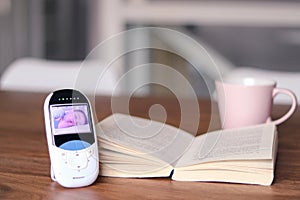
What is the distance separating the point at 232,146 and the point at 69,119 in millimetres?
289

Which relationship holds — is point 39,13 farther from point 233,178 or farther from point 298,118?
point 233,178

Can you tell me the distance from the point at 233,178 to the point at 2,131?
0.60m

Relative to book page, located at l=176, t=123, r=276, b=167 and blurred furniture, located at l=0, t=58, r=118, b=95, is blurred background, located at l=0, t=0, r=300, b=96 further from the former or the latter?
book page, located at l=176, t=123, r=276, b=167

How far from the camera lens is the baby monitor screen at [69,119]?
80 cm

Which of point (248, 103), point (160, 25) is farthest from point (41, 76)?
point (160, 25)

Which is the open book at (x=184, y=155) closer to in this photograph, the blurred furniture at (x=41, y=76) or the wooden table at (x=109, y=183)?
the wooden table at (x=109, y=183)

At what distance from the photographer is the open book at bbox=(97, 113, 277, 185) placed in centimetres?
80

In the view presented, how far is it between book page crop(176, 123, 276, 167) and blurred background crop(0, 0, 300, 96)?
1.61m

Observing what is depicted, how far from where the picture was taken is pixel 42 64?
74.9 inches

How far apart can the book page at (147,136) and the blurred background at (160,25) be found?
1588 mm

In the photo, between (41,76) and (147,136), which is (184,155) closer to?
(147,136)

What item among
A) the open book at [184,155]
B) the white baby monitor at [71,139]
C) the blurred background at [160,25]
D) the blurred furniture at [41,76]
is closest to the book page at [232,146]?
the open book at [184,155]

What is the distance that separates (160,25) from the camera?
9.68 ft

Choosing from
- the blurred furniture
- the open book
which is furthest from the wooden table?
the blurred furniture
